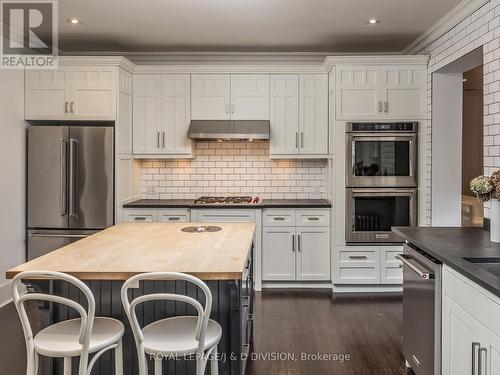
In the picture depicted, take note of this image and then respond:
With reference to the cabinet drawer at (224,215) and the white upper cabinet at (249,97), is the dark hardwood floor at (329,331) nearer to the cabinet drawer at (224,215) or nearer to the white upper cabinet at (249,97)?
the cabinet drawer at (224,215)

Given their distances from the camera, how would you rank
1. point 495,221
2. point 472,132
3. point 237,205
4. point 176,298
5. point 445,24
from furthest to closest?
point 472,132 < point 237,205 < point 445,24 < point 495,221 < point 176,298

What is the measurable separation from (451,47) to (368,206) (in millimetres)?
1775

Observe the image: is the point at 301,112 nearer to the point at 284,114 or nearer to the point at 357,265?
the point at 284,114

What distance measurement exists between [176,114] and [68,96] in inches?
46.8

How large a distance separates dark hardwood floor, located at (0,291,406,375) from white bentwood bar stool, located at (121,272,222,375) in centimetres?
98

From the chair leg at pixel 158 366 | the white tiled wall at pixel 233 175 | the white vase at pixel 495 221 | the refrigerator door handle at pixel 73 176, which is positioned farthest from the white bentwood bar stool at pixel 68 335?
the white tiled wall at pixel 233 175

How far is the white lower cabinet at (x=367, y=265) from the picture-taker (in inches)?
190

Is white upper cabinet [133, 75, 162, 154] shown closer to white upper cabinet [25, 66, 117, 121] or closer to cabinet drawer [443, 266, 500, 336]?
white upper cabinet [25, 66, 117, 121]

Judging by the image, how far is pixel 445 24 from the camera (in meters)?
4.21

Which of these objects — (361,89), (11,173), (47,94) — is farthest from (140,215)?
(361,89)

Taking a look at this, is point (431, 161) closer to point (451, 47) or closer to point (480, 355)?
point (451, 47)

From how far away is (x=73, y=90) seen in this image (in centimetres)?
483

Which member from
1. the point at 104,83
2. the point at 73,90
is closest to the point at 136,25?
the point at 104,83

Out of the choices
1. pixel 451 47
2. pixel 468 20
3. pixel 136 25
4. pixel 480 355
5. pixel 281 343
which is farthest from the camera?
pixel 136 25
